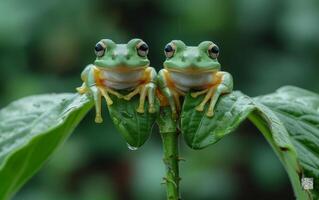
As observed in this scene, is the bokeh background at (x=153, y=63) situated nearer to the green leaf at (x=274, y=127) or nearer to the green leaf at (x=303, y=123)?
the green leaf at (x=303, y=123)

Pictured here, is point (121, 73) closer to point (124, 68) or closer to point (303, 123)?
point (124, 68)

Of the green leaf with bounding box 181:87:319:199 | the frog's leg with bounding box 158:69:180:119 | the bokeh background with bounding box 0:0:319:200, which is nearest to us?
the green leaf with bounding box 181:87:319:199

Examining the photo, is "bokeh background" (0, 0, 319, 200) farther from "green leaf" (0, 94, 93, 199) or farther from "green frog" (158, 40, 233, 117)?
"green frog" (158, 40, 233, 117)

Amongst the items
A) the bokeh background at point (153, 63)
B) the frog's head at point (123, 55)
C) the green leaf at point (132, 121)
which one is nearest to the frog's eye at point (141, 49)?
the frog's head at point (123, 55)

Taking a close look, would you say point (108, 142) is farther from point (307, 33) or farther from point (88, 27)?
point (307, 33)

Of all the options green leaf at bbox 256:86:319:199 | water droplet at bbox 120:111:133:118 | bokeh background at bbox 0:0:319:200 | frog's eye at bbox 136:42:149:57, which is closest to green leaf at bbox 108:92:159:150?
water droplet at bbox 120:111:133:118

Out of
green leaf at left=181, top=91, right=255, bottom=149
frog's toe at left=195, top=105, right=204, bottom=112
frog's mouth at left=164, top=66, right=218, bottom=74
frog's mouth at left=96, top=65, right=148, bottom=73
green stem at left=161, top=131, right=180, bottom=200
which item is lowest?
green stem at left=161, top=131, right=180, bottom=200

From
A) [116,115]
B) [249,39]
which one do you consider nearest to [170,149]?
[116,115]
